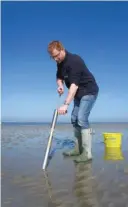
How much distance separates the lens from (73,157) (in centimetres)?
675

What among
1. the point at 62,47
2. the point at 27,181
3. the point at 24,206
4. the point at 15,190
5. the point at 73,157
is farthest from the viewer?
the point at 73,157

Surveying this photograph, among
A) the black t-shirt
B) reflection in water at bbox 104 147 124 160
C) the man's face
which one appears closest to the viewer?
the man's face

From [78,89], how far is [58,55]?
0.83 m

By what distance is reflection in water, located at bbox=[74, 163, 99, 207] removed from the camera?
359 cm

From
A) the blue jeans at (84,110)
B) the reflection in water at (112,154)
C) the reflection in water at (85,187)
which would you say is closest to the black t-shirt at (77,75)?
the blue jeans at (84,110)

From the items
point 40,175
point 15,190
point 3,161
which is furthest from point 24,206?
point 3,161

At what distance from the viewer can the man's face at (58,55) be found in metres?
6.06

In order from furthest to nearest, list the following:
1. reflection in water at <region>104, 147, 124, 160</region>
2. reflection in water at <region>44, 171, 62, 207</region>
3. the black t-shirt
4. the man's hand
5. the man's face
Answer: reflection in water at <region>104, 147, 124, 160</region>, the black t-shirt, the man's face, the man's hand, reflection in water at <region>44, 171, 62, 207</region>

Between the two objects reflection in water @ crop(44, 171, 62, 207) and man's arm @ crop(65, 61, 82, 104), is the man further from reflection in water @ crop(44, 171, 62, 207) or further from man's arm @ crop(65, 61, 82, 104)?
reflection in water @ crop(44, 171, 62, 207)

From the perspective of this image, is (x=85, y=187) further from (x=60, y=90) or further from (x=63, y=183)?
(x=60, y=90)

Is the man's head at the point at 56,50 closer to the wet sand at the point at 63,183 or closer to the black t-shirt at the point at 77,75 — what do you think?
the black t-shirt at the point at 77,75

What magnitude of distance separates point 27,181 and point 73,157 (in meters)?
2.25

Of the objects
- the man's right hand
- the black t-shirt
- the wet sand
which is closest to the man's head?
the black t-shirt

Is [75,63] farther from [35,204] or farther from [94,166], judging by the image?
[35,204]
